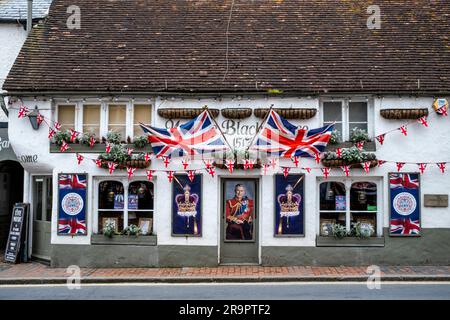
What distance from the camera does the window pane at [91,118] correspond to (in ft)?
46.6

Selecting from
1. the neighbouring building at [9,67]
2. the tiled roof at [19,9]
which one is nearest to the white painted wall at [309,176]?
the neighbouring building at [9,67]

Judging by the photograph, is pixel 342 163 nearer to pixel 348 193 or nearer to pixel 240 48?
pixel 348 193

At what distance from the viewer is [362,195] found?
13805mm

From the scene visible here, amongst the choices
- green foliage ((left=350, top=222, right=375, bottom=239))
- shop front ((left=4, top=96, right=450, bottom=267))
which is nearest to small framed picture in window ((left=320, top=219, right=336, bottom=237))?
shop front ((left=4, top=96, right=450, bottom=267))

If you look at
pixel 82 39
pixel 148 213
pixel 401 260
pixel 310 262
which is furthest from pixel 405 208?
pixel 82 39

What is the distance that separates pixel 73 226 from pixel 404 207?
29.7ft

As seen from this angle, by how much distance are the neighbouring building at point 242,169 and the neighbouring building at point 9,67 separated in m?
2.25

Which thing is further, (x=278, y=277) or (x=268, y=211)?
(x=268, y=211)

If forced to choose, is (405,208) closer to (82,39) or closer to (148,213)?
(148,213)

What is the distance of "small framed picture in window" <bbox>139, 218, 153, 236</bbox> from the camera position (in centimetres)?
1391

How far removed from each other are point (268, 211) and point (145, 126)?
4.03m

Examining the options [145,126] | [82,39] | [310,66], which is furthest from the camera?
[82,39]

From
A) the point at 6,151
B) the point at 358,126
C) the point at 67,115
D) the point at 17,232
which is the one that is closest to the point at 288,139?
the point at 358,126

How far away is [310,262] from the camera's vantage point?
1350 cm
